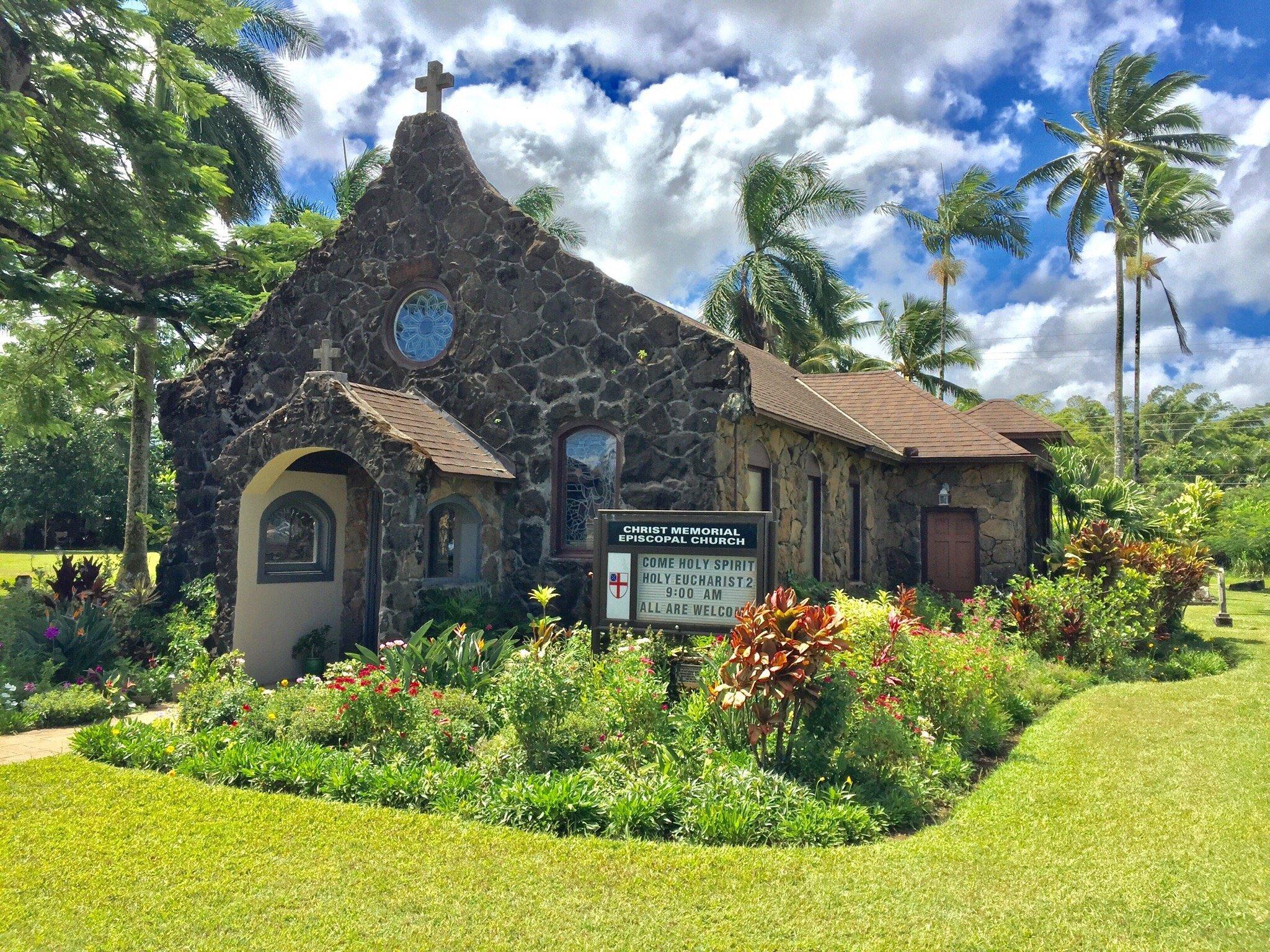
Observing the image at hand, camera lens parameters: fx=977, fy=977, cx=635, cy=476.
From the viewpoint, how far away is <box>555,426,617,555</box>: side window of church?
41.3ft

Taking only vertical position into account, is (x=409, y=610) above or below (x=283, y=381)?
below

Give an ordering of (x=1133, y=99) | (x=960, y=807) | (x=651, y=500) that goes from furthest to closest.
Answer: (x=1133, y=99), (x=651, y=500), (x=960, y=807)

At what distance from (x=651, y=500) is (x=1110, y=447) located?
5900cm

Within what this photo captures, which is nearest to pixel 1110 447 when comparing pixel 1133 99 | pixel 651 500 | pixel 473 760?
pixel 1133 99

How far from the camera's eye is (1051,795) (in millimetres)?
7738

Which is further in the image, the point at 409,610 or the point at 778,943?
the point at 409,610

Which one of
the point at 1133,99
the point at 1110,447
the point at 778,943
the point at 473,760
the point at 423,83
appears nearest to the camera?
the point at 778,943

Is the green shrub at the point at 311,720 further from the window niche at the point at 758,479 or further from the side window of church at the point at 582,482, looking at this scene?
the window niche at the point at 758,479

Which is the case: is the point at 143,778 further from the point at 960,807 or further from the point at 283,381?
the point at 283,381

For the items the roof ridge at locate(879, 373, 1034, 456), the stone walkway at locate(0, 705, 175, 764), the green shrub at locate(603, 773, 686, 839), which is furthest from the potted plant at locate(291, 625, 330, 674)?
the roof ridge at locate(879, 373, 1034, 456)

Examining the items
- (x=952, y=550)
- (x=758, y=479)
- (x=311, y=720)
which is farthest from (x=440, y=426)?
(x=952, y=550)

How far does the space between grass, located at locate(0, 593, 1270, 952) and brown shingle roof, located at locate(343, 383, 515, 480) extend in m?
4.76

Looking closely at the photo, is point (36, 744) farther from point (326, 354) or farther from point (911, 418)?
point (911, 418)

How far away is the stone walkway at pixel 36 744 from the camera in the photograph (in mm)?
8398
